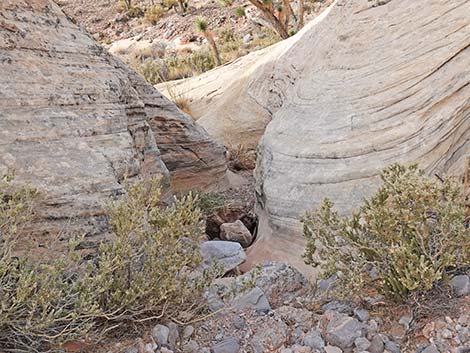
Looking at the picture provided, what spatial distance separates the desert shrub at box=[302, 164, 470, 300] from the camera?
2.77 m

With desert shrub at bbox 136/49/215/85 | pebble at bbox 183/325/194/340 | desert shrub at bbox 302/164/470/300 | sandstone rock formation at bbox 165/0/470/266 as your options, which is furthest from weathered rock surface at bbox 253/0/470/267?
desert shrub at bbox 136/49/215/85

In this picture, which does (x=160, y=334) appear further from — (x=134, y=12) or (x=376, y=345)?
(x=134, y=12)

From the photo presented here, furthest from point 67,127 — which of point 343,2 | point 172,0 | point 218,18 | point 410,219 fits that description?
point 172,0

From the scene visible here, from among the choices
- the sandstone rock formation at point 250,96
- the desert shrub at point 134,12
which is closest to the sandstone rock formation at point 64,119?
the sandstone rock formation at point 250,96

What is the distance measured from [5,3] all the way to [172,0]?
26.0m

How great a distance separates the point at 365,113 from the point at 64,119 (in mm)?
2734

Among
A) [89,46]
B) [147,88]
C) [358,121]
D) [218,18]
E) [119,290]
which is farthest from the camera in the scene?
[218,18]

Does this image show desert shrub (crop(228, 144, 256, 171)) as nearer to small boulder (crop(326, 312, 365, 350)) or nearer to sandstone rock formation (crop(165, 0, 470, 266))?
sandstone rock formation (crop(165, 0, 470, 266))

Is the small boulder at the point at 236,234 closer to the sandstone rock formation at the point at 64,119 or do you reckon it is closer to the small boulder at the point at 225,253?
the small boulder at the point at 225,253

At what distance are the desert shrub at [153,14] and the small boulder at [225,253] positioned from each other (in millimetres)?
24473

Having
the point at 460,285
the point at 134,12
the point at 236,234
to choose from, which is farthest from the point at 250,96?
the point at 134,12

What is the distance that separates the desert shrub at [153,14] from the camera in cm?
2740

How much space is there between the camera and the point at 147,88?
20.1ft

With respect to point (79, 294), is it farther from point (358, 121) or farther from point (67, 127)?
point (358, 121)
